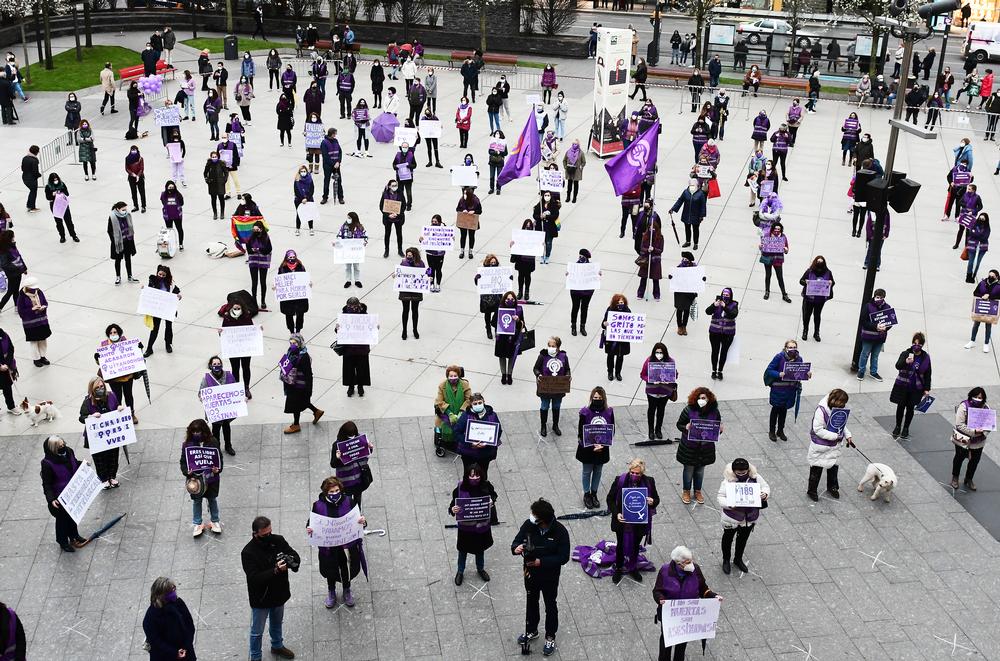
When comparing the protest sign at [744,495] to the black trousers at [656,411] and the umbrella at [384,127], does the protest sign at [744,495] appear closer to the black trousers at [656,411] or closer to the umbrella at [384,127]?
the black trousers at [656,411]

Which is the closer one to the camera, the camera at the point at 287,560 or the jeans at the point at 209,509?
the camera at the point at 287,560

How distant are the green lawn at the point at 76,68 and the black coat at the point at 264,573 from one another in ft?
108

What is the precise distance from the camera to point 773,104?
39500 millimetres

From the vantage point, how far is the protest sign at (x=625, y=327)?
15.9m

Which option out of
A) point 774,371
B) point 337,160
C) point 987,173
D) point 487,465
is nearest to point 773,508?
point 774,371

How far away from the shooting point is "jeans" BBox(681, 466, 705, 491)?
13.2 meters

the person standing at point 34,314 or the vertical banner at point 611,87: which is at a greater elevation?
the vertical banner at point 611,87

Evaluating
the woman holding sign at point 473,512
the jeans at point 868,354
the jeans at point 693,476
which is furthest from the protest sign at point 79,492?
the jeans at point 868,354

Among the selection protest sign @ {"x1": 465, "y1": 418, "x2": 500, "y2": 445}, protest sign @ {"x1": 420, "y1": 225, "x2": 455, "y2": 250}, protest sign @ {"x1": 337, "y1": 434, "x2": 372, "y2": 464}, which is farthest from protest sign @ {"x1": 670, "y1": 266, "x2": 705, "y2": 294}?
protest sign @ {"x1": 337, "y1": 434, "x2": 372, "y2": 464}

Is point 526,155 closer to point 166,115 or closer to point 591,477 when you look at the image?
point 591,477

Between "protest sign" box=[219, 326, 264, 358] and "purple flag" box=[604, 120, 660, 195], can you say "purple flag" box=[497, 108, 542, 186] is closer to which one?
"purple flag" box=[604, 120, 660, 195]

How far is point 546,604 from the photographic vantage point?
10.4 meters

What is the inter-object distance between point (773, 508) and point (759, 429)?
7.22ft

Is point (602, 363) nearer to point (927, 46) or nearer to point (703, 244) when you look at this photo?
point (703, 244)
